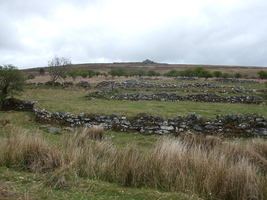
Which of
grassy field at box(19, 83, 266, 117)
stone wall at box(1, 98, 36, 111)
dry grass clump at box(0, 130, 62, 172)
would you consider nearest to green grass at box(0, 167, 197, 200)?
dry grass clump at box(0, 130, 62, 172)

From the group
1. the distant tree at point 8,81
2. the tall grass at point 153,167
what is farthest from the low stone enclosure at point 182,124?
the distant tree at point 8,81

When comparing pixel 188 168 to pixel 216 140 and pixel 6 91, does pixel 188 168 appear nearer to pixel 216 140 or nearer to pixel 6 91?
pixel 216 140

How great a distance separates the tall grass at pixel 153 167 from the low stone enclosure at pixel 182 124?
4.04 meters

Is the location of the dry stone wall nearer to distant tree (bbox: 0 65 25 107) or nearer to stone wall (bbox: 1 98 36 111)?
stone wall (bbox: 1 98 36 111)

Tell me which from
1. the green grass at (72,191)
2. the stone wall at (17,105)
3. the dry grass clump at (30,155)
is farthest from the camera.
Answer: the stone wall at (17,105)

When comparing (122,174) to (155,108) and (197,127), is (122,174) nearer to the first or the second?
(197,127)

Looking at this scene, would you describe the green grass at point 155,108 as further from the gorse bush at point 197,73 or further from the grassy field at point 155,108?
the gorse bush at point 197,73

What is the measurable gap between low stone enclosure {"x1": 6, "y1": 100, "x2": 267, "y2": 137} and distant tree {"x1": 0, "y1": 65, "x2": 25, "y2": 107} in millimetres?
7875

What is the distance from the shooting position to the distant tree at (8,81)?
1594 cm

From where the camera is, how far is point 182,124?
1005 cm

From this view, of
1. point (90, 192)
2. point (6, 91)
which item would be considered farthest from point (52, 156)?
point (6, 91)

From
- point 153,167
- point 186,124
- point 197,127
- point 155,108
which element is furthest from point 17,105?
point 153,167

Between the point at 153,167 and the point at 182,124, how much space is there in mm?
5931

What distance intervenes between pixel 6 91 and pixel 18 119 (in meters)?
4.97
